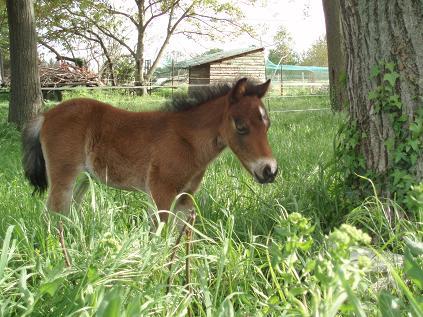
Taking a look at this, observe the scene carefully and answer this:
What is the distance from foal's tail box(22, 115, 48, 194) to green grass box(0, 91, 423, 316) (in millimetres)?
211

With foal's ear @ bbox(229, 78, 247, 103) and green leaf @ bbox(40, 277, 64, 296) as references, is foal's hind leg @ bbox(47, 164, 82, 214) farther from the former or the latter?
green leaf @ bbox(40, 277, 64, 296)

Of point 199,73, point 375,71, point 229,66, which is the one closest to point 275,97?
point 199,73

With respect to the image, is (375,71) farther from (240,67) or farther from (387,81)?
(240,67)

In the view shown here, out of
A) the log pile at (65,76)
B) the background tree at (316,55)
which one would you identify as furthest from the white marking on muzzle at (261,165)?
the background tree at (316,55)

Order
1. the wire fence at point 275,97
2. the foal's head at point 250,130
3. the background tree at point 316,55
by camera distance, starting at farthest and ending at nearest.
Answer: the background tree at point 316,55 → the wire fence at point 275,97 → the foal's head at point 250,130

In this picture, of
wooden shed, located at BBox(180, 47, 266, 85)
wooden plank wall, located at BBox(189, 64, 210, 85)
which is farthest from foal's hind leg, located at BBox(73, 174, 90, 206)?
wooden plank wall, located at BBox(189, 64, 210, 85)

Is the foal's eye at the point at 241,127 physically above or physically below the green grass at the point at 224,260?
above

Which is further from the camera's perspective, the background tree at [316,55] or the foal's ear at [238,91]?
the background tree at [316,55]

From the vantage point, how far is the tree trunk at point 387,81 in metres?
3.55

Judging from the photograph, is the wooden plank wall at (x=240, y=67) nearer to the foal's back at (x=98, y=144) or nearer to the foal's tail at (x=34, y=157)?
the foal's tail at (x=34, y=157)

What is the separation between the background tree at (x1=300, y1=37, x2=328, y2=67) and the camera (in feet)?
274

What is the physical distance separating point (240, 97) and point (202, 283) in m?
2.18

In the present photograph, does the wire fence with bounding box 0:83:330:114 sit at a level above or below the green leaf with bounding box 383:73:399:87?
below

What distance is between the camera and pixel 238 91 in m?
4.16
